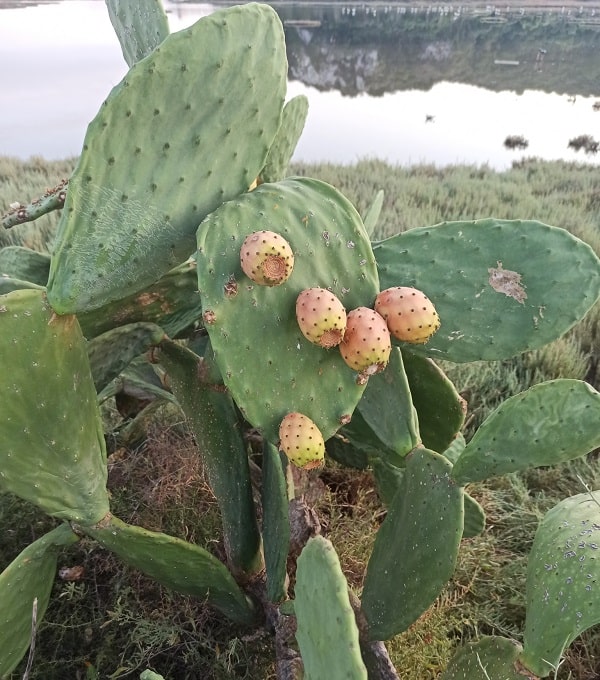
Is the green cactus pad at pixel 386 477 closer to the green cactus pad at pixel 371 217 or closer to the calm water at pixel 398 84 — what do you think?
the green cactus pad at pixel 371 217

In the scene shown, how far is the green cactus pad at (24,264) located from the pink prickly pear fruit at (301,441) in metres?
0.88

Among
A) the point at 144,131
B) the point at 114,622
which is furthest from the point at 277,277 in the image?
the point at 114,622

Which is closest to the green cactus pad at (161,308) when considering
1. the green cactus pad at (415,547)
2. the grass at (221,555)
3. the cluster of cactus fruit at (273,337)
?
the cluster of cactus fruit at (273,337)

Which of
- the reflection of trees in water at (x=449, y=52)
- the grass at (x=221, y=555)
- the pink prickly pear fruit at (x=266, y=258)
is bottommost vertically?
the reflection of trees in water at (x=449, y=52)

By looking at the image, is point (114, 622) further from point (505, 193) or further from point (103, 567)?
point (505, 193)

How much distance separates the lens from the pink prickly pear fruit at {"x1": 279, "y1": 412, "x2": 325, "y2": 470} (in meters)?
0.90

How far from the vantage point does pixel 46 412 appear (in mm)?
980

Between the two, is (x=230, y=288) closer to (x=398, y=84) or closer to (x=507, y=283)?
(x=507, y=283)

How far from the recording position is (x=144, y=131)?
3.11 feet

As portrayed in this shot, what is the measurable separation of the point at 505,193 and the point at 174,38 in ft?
17.2

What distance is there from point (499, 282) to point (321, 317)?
460 millimetres

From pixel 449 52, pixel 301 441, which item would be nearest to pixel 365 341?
pixel 301 441

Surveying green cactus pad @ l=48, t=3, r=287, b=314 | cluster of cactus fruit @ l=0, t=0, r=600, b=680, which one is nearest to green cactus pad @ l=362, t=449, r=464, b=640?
cluster of cactus fruit @ l=0, t=0, r=600, b=680

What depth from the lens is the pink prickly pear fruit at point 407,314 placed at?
0.97m
